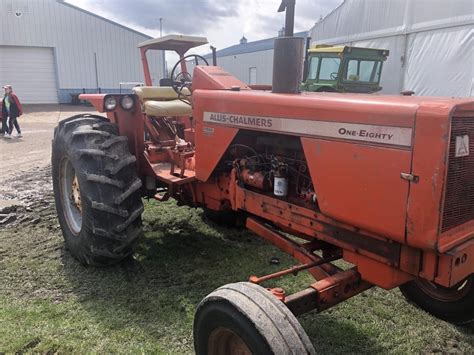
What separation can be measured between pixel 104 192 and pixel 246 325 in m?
1.73

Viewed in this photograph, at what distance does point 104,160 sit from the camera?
3.41 metres

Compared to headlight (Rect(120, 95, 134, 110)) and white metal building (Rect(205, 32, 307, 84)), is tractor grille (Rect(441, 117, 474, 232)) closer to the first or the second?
headlight (Rect(120, 95, 134, 110))

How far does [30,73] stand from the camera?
2378 cm

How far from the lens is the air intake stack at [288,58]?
2.67m

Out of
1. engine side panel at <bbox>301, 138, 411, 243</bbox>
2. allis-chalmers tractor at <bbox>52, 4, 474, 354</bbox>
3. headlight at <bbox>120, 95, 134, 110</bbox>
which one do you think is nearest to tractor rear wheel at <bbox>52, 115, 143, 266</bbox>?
allis-chalmers tractor at <bbox>52, 4, 474, 354</bbox>

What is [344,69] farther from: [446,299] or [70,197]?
[446,299]

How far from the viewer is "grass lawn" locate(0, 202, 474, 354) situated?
283 centimetres

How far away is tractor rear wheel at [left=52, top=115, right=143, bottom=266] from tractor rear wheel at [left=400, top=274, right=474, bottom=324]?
2106 millimetres

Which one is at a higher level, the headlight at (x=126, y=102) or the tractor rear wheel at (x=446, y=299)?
the headlight at (x=126, y=102)

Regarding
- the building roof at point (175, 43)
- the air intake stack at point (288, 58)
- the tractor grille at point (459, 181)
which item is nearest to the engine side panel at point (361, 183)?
the tractor grille at point (459, 181)

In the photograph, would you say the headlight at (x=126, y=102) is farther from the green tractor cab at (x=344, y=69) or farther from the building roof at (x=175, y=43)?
the green tractor cab at (x=344, y=69)

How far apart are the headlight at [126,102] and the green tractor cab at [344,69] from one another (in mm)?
8335

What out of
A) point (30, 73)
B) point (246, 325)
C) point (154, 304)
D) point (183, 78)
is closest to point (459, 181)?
point (246, 325)

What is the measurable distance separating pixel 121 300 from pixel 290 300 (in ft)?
Answer: 5.14
